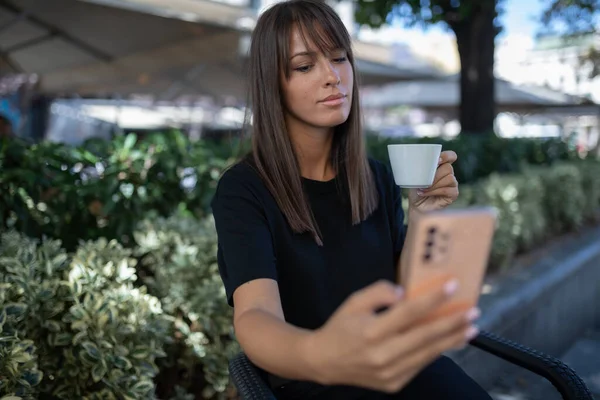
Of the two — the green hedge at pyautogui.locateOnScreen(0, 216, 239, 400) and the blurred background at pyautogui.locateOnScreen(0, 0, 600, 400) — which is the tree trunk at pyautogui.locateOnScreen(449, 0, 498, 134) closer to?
the blurred background at pyautogui.locateOnScreen(0, 0, 600, 400)

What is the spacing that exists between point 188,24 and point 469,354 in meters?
4.23

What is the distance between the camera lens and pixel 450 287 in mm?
746

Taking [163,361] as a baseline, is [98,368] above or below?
above

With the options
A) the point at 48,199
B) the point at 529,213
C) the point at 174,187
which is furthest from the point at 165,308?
the point at 529,213

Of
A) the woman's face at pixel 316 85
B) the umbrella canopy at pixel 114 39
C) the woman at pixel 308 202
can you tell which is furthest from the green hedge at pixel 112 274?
the umbrella canopy at pixel 114 39

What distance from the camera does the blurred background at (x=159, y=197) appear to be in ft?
6.37

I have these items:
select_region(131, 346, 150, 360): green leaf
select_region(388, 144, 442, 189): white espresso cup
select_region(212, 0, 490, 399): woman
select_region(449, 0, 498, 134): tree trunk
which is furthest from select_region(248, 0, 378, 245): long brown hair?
select_region(449, 0, 498, 134): tree trunk

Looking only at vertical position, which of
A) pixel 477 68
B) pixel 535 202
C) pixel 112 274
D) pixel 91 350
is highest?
pixel 477 68

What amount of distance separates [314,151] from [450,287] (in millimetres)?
954

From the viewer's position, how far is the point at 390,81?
10617mm

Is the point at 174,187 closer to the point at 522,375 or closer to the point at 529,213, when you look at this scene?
the point at 522,375

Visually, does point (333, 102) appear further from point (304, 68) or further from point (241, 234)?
point (241, 234)

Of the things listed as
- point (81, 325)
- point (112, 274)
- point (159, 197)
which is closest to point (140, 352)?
point (81, 325)

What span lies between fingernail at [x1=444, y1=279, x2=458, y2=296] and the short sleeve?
0.57 m
